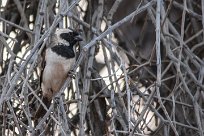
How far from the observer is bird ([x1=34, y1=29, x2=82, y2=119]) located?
4.70m

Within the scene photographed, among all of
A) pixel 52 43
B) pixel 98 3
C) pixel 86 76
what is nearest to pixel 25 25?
pixel 52 43

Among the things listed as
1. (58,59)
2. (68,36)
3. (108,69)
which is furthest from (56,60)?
(108,69)

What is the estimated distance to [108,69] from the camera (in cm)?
429

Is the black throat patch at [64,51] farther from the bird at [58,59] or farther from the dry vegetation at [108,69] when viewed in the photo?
the dry vegetation at [108,69]

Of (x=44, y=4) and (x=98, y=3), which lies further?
(x=98, y=3)

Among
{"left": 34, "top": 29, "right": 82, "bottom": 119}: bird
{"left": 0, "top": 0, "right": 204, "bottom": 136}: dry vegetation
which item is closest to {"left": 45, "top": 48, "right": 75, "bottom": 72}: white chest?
{"left": 34, "top": 29, "right": 82, "bottom": 119}: bird

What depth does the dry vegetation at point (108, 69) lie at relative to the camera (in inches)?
150

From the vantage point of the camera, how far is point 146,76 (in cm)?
520

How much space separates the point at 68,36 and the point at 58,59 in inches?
7.5

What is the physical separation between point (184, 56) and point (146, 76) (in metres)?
0.40

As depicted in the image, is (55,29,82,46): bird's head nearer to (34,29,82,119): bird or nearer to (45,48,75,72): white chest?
(34,29,82,119): bird

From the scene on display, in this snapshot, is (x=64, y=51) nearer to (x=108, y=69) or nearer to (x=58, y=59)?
(x=58, y=59)

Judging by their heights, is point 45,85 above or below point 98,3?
below

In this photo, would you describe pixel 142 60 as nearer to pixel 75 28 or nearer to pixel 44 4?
pixel 75 28
